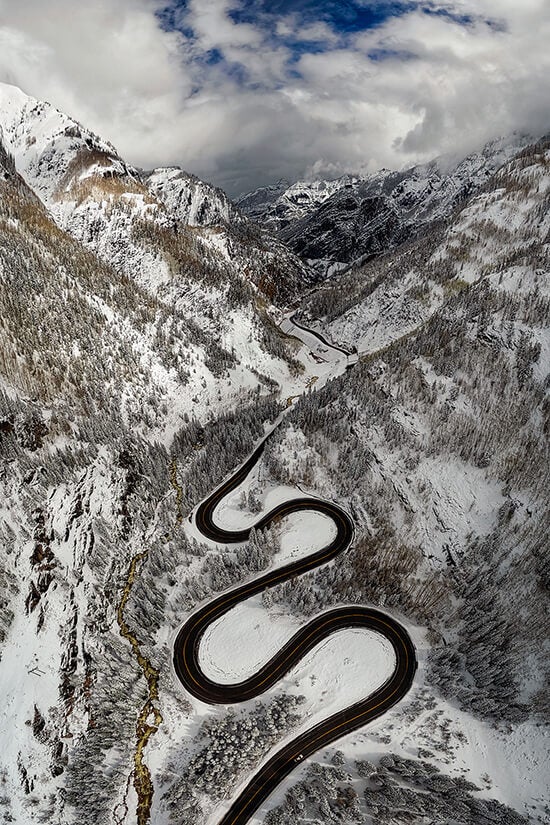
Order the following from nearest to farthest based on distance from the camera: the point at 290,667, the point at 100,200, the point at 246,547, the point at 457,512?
the point at 290,667
the point at 246,547
the point at 457,512
the point at 100,200

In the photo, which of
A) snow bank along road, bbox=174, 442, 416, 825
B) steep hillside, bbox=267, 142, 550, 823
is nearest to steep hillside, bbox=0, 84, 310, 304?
steep hillside, bbox=267, 142, 550, 823

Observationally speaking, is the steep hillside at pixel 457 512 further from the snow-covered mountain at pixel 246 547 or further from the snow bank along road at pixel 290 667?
the snow bank along road at pixel 290 667

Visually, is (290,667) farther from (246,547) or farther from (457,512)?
(457,512)

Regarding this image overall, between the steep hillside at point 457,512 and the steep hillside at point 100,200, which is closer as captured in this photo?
the steep hillside at point 457,512

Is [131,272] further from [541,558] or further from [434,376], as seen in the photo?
[541,558]

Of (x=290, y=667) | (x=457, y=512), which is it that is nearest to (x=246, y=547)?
(x=290, y=667)

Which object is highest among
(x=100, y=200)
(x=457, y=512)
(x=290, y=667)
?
(x=100, y=200)

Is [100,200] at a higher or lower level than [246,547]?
higher

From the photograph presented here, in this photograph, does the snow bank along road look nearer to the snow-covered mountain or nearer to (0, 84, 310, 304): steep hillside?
the snow-covered mountain

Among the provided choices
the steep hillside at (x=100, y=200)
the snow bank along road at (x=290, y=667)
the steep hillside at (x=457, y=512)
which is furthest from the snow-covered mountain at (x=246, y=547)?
the steep hillside at (x=100, y=200)
